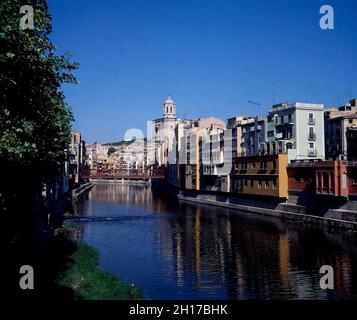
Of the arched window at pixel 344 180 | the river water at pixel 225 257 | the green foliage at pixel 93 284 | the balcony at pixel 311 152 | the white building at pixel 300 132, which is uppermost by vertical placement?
the white building at pixel 300 132

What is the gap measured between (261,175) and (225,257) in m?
30.8

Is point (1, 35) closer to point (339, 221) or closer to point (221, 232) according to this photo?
point (221, 232)

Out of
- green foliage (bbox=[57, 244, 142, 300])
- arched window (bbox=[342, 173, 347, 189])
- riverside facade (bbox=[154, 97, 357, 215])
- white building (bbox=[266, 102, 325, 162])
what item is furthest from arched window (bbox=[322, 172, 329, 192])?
green foliage (bbox=[57, 244, 142, 300])

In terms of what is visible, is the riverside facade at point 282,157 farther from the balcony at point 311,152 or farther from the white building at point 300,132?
the balcony at point 311,152

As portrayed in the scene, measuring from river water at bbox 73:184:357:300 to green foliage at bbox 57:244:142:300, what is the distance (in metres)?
1.92

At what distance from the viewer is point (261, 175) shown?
62.7 metres

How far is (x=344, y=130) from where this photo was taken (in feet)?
249

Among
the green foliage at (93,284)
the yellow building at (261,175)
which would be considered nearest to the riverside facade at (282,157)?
the yellow building at (261,175)

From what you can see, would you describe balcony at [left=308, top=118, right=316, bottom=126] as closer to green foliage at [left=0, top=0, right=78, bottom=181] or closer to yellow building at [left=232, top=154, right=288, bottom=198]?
yellow building at [left=232, top=154, right=288, bottom=198]

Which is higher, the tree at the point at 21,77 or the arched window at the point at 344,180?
the tree at the point at 21,77

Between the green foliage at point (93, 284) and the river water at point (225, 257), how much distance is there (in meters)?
1.92

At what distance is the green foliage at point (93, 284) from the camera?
68.5ft

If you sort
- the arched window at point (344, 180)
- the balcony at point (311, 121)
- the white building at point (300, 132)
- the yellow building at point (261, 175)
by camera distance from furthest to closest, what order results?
the balcony at point (311, 121) → the white building at point (300, 132) → the yellow building at point (261, 175) → the arched window at point (344, 180)

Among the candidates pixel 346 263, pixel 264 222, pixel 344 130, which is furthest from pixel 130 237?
pixel 344 130
